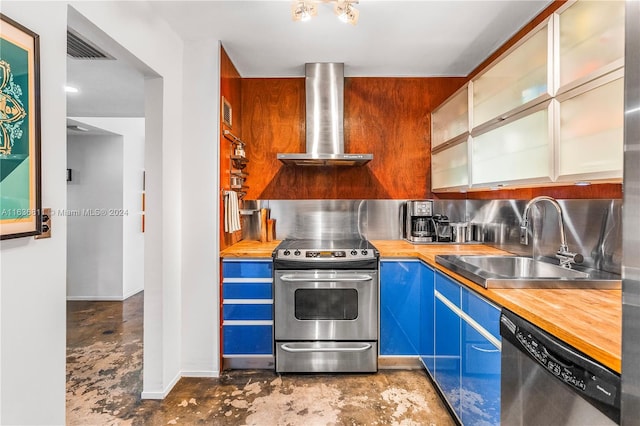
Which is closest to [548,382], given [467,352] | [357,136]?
[467,352]

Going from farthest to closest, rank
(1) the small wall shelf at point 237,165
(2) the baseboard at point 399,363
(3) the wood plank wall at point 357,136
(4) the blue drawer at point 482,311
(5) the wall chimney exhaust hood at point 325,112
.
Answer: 1. (3) the wood plank wall at point 357,136
2. (5) the wall chimney exhaust hood at point 325,112
3. (1) the small wall shelf at point 237,165
4. (2) the baseboard at point 399,363
5. (4) the blue drawer at point 482,311

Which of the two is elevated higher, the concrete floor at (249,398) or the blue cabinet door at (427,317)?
the blue cabinet door at (427,317)

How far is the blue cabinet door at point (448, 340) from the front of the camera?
1807 millimetres

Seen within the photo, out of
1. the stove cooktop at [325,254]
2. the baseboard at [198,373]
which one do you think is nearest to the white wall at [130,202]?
the baseboard at [198,373]

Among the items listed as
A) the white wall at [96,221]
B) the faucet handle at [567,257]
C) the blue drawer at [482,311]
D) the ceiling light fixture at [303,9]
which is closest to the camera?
the blue drawer at [482,311]

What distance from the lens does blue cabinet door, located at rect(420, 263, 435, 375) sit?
2.27m

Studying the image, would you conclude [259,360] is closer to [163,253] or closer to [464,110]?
[163,253]

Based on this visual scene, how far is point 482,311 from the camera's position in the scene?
1.49 metres

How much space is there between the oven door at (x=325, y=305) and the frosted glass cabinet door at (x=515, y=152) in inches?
42.2

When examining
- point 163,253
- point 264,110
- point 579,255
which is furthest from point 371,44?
point 163,253

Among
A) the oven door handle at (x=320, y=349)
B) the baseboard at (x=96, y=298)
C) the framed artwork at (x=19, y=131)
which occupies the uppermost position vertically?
the framed artwork at (x=19, y=131)

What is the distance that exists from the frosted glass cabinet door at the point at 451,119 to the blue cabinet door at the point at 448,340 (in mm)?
1202

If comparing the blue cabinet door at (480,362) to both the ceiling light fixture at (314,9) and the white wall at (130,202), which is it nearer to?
the ceiling light fixture at (314,9)

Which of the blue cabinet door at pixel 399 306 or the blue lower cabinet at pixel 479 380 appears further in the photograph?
the blue cabinet door at pixel 399 306
